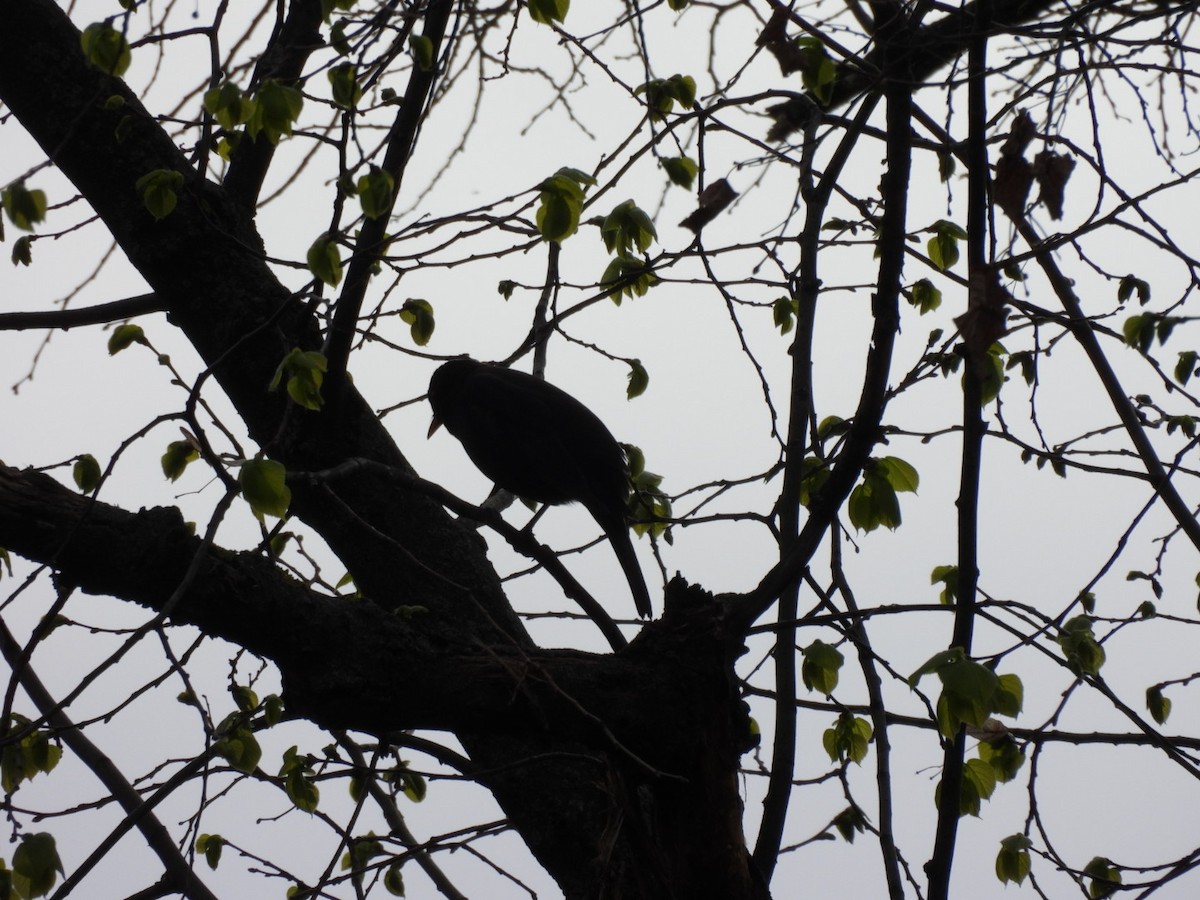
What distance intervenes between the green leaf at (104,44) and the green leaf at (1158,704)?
2935 millimetres

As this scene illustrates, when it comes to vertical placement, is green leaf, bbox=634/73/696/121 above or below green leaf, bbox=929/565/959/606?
above

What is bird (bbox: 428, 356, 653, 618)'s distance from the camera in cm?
471

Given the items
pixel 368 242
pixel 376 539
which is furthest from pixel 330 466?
pixel 368 242

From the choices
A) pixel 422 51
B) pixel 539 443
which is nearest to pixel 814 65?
pixel 422 51

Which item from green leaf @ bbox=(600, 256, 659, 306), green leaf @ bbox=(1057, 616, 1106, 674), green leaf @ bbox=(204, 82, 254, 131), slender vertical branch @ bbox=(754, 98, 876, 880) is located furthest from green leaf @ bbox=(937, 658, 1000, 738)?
green leaf @ bbox=(204, 82, 254, 131)

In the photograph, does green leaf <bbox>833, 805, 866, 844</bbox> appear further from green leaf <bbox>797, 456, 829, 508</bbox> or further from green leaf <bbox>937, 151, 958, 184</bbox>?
green leaf <bbox>937, 151, 958, 184</bbox>

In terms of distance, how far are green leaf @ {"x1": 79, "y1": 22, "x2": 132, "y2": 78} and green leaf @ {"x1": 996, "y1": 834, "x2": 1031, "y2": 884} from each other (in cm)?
261

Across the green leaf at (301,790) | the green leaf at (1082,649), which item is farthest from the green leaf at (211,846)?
the green leaf at (1082,649)

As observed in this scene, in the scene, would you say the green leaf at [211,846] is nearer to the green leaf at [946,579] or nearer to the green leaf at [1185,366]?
the green leaf at [946,579]

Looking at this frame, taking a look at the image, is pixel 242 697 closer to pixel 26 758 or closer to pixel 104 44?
pixel 26 758

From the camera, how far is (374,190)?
7.39 ft

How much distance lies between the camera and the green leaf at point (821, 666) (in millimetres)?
2398

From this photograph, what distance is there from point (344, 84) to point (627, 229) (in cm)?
68

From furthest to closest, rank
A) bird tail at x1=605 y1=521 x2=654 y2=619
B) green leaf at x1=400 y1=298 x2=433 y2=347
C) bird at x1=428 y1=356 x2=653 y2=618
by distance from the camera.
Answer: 1. bird at x1=428 y1=356 x2=653 y2=618
2. bird tail at x1=605 y1=521 x2=654 y2=619
3. green leaf at x1=400 y1=298 x2=433 y2=347
